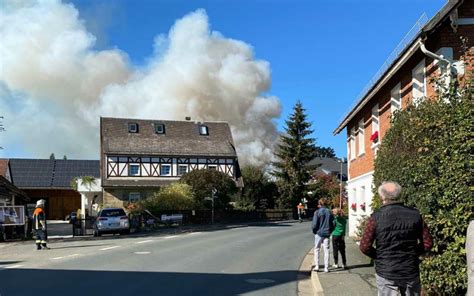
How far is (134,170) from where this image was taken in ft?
170

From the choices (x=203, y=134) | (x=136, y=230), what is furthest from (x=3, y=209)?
(x=203, y=134)

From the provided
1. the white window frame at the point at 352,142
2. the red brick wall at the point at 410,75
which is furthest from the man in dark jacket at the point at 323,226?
the white window frame at the point at 352,142

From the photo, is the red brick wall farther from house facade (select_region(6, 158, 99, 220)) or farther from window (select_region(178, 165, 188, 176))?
house facade (select_region(6, 158, 99, 220))

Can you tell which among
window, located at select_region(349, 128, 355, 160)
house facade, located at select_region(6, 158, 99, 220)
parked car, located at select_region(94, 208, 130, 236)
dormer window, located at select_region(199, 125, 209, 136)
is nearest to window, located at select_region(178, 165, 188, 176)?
dormer window, located at select_region(199, 125, 209, 136)

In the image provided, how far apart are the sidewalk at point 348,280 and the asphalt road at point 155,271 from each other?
554mm

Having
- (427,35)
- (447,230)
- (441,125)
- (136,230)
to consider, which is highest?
(427,35)

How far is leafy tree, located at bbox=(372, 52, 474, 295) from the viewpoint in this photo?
6.85 meters

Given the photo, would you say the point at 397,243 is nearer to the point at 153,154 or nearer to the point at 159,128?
the point at 153,154

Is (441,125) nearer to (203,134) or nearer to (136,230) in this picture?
(136,230)

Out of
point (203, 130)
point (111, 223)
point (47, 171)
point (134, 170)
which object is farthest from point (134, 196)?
point (111, 223)

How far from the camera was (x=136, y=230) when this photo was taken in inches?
1256

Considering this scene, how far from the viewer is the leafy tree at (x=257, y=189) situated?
5495 cm

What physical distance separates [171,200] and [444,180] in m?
33.1

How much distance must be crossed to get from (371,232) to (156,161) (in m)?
48.0
